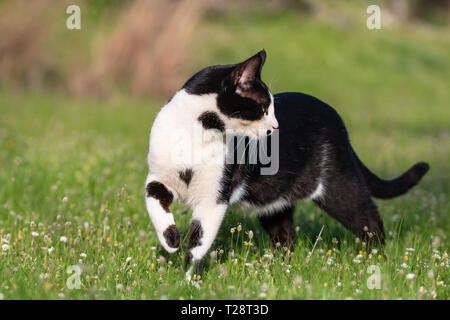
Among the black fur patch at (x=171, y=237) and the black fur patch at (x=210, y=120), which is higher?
the black fur patch at (x=210, y=120)

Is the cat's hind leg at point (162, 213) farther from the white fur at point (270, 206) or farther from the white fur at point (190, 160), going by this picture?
the white fur at point (270, 206)

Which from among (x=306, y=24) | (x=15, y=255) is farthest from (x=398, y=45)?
(x=15, y=255)

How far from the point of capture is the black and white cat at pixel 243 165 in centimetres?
305

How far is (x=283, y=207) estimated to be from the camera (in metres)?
3.78

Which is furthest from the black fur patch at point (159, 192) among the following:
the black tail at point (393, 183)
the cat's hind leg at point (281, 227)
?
the black tail at point (393, 183)

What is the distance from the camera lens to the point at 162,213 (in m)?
3.06

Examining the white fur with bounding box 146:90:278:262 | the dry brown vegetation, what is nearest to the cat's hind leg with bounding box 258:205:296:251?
the white fur with bounding box 146:90:278:262

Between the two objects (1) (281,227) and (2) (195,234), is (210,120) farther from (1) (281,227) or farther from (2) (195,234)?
(1) (281,227)

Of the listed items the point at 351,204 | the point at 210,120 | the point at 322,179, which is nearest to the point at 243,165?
the point at 210,120

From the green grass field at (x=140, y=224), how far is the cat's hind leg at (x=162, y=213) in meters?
0.19

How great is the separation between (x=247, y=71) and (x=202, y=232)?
3.16ft
